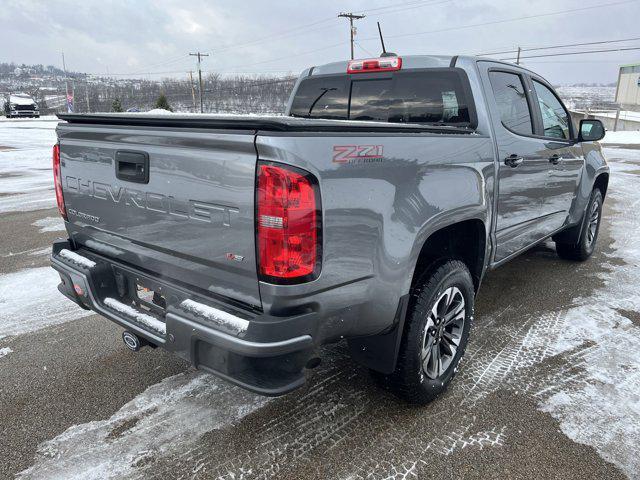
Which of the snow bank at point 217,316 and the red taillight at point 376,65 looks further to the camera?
the red taillight at point 376,65

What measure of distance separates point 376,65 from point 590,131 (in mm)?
2261

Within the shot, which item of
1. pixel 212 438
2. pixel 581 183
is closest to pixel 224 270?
pixel 212 438

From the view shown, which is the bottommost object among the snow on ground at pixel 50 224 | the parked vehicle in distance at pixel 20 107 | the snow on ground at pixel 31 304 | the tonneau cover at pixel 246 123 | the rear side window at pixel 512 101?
the snow on ground at pixel 31 304

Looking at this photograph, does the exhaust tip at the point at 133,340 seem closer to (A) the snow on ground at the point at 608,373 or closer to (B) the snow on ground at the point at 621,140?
(A) the snow on ground at the point at 608,373

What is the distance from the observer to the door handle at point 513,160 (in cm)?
323

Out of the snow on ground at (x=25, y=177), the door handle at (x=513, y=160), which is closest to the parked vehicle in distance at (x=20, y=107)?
the snow on ground at (x=25, y=177)

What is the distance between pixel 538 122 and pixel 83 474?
3888mm

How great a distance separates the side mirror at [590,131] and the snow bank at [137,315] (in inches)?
160

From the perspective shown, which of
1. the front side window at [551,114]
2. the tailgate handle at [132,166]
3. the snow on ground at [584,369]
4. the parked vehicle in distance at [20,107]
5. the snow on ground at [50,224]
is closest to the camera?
the tailgate handle at [132,166]

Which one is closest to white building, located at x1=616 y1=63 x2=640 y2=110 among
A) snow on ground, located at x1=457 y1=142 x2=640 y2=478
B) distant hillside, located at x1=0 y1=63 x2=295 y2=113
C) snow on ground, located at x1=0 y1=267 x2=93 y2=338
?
distant hillside, located at x1=0 y1=63 x2=295 y2=113

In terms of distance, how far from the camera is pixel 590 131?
176 inches

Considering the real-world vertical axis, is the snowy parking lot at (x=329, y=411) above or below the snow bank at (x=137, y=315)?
below

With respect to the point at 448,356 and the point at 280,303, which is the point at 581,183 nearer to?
the point at 448,356

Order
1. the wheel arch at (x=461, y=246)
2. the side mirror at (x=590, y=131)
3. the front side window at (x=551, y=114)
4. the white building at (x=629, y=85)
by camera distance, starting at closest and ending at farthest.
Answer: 1. the wheel arch at (x=461, y=246)
2. the front side window at (x=551, y=114)
3. the side mirror at (x=590, y=131)
4. the white building at (x=629, y=85)
